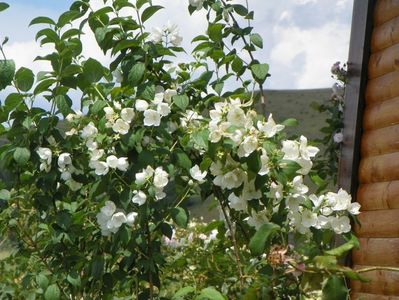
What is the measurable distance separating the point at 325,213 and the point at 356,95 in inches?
54.3

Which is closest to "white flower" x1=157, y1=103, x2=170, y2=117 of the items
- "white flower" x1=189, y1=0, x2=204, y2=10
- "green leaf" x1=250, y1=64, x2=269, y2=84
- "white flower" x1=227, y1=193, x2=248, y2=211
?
"white flower" x1=227, y1=193, x2=248, y2=211

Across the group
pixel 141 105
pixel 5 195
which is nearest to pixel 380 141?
pixel 141 105

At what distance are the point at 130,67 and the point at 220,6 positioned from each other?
0.60 meters

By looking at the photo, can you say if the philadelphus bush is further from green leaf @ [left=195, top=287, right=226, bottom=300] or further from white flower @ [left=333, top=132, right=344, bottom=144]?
white flower @ [left=333, top=132, right=344, bottom=144]

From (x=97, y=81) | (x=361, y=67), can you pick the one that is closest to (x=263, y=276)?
(x=97, y=81)

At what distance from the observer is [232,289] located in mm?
2822

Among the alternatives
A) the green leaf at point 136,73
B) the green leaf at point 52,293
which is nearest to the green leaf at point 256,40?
the green leaf at point 136,73

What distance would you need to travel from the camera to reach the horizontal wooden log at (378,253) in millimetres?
3312

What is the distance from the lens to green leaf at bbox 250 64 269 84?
293cm

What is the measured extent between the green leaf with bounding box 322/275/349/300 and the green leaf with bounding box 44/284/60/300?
1.46 metres

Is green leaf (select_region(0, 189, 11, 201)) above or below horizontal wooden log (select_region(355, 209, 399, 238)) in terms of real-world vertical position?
above

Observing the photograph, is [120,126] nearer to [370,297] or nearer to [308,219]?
[308,219]

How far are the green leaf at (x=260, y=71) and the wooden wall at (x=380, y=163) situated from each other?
0.73m

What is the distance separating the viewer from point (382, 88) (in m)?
3.56
